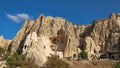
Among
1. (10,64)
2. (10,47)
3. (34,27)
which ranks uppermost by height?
(34,27)

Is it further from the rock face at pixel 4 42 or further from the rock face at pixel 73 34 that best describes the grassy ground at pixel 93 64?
the rock face at pixel 4 42

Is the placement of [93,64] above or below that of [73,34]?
below

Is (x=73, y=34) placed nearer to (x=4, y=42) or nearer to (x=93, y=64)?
(x=4, y=42)

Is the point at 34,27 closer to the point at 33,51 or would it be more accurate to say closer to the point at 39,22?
the point at 39,22

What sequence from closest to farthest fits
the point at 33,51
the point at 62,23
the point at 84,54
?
1. the point at 33,51
2. the point at 84,54
3. the point at 62,23

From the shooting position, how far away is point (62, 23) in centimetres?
14075

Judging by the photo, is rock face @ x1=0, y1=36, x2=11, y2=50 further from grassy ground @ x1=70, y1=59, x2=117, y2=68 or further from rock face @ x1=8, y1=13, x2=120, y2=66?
grassy ground @ x1=70, y1=59, x2=117, y2=68

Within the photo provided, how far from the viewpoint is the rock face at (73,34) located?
393ft

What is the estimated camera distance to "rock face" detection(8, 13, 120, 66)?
393 feet

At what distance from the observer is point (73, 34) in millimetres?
140000

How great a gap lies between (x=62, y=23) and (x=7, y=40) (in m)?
26.0

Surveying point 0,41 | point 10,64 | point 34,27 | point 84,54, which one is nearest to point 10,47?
point 0,41

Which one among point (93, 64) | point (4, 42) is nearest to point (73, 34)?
point (4, 42)

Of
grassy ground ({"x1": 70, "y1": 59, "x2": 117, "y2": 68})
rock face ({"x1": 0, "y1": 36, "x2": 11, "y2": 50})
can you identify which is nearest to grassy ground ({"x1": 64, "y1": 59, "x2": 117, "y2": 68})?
grassy ground ({"x1": 70, "y1": 59, "x2": 117, "y2": 68})
